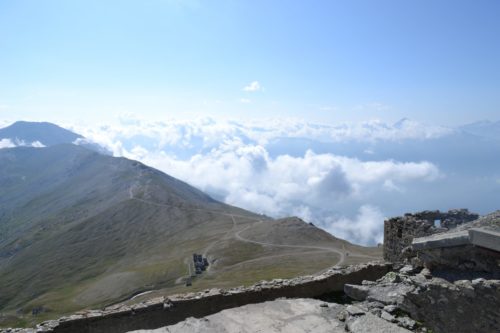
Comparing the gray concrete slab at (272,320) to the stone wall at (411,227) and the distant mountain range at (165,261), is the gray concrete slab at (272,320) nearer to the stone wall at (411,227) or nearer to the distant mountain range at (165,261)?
the stone wall at (411,227)

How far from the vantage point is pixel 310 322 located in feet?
37.6

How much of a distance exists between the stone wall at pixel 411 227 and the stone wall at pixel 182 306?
16.4 ft

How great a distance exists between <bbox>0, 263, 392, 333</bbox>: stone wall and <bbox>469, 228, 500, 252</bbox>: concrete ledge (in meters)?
6.13

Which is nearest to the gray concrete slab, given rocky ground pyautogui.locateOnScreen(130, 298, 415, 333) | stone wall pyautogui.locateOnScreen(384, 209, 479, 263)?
rocky ground pyautogui.locateOnScreen(130, 298, 415, 333)

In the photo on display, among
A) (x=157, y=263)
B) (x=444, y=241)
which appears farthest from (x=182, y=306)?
(x=157, y=263)

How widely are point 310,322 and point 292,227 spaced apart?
132794mm

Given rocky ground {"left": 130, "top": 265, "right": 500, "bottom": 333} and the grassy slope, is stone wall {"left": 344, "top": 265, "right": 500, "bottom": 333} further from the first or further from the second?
the grassy slope

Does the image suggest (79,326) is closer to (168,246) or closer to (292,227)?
(292,227)

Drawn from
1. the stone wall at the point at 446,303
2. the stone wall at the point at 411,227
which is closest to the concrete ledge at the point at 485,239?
the stone wall at the point at 446,303

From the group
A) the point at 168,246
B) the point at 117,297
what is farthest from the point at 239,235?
the point at 117,297

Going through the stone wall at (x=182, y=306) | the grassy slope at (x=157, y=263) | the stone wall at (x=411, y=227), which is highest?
the stone wall at (x=411, y=227)

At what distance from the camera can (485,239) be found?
13.8 meters

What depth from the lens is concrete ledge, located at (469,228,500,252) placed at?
1365cm

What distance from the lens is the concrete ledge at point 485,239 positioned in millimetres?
13648
